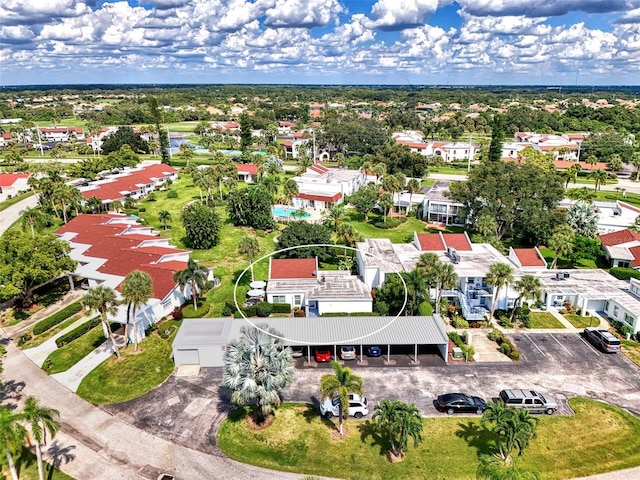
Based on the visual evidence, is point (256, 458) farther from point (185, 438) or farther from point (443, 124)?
point (443, 124)

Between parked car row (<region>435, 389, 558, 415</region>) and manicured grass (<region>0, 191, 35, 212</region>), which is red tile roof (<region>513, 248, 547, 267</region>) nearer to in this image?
parked car row (<region>435, 389, 558, 415</region>)

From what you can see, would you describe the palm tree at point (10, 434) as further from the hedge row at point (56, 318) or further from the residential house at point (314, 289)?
the residential house at point (314, 289)

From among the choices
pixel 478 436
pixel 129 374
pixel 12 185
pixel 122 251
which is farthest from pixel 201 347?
pixel 12 185

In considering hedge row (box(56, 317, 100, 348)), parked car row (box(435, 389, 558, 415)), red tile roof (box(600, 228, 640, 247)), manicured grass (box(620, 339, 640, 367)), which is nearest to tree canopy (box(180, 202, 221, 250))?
hedge row (box(56, 317, 100, 348))

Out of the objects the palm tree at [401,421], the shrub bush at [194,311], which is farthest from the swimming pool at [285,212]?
the palm tree at [401,421]

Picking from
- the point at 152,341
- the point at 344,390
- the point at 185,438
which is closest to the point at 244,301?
the point at 152,341
